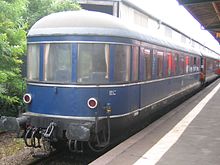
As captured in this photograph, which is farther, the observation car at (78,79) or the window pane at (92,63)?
the window pane at (92,63)

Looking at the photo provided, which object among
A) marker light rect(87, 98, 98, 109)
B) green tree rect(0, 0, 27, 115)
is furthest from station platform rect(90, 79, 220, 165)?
green tree rect(0, 0, 27, 115)

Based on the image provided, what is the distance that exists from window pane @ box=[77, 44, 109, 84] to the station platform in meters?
1.39

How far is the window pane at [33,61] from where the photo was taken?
8430 millimetres

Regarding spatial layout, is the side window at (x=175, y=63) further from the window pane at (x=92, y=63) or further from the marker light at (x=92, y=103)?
the marker light at (x=92, y=103)

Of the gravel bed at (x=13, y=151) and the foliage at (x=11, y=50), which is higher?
the foliage at (x=11, y=50)

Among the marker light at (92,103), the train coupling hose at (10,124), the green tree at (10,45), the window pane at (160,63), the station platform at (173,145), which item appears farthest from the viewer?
the window pane at (160,63)

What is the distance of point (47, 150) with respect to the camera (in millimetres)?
8469

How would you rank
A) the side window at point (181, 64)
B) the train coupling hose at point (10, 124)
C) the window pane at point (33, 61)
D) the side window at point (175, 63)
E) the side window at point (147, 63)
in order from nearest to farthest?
1. the train coupling hose at point (10, 124)
2. the window pane at point (33, 61)
3. the side window at point (147, 63)
4. the side window at point (175, 63)
5. the side window at point (181, 64)

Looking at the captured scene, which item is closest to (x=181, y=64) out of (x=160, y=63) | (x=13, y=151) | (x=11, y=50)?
(x=160, y=63)

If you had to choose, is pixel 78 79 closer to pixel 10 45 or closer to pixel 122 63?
pixel 122 63

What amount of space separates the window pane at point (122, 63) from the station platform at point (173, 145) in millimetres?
1302

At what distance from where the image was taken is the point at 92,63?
8.08 meters

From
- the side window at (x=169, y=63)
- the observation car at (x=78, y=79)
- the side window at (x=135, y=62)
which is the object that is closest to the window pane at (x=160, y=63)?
the side window at (x=169, y=63)

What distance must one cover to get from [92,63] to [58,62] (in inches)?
26.6
